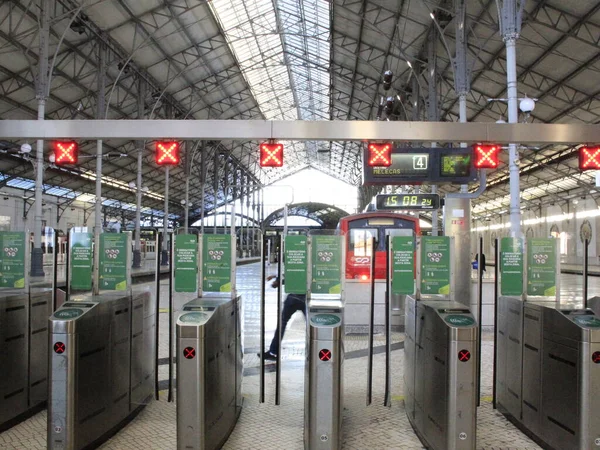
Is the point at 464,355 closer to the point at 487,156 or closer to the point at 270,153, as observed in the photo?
the point at 487,156

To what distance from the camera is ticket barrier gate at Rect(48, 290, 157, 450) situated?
174 inches

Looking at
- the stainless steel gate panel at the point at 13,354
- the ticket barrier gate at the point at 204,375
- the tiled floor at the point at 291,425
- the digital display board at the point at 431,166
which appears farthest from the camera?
the digital display board at the point at 431,166

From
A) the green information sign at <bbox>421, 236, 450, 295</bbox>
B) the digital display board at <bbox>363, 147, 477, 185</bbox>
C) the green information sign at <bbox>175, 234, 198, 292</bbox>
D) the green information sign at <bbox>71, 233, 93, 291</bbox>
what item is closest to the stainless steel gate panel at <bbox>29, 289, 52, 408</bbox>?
the green information sign at <bbox>71, 233, 93, 291</bbox>

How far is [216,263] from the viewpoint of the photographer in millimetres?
5602

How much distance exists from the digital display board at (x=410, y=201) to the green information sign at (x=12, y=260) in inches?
385

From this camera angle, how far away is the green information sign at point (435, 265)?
5.60 meters

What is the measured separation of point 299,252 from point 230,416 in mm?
1777

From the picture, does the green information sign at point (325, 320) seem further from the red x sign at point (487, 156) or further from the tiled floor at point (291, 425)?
the red x sign at point (487, 156)

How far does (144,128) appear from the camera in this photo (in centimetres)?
699

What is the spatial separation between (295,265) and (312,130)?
1982 millimetres

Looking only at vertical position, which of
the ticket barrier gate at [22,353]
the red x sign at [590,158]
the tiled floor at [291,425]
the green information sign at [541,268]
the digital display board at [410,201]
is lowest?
the tiled floor at [291,425]

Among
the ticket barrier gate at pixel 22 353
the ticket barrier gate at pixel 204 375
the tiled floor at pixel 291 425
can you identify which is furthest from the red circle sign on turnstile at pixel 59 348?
the ticket barrier gate at pixel 22 353

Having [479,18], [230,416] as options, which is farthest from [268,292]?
[230,416]

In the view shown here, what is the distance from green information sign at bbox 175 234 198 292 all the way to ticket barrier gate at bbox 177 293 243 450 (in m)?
0.46
